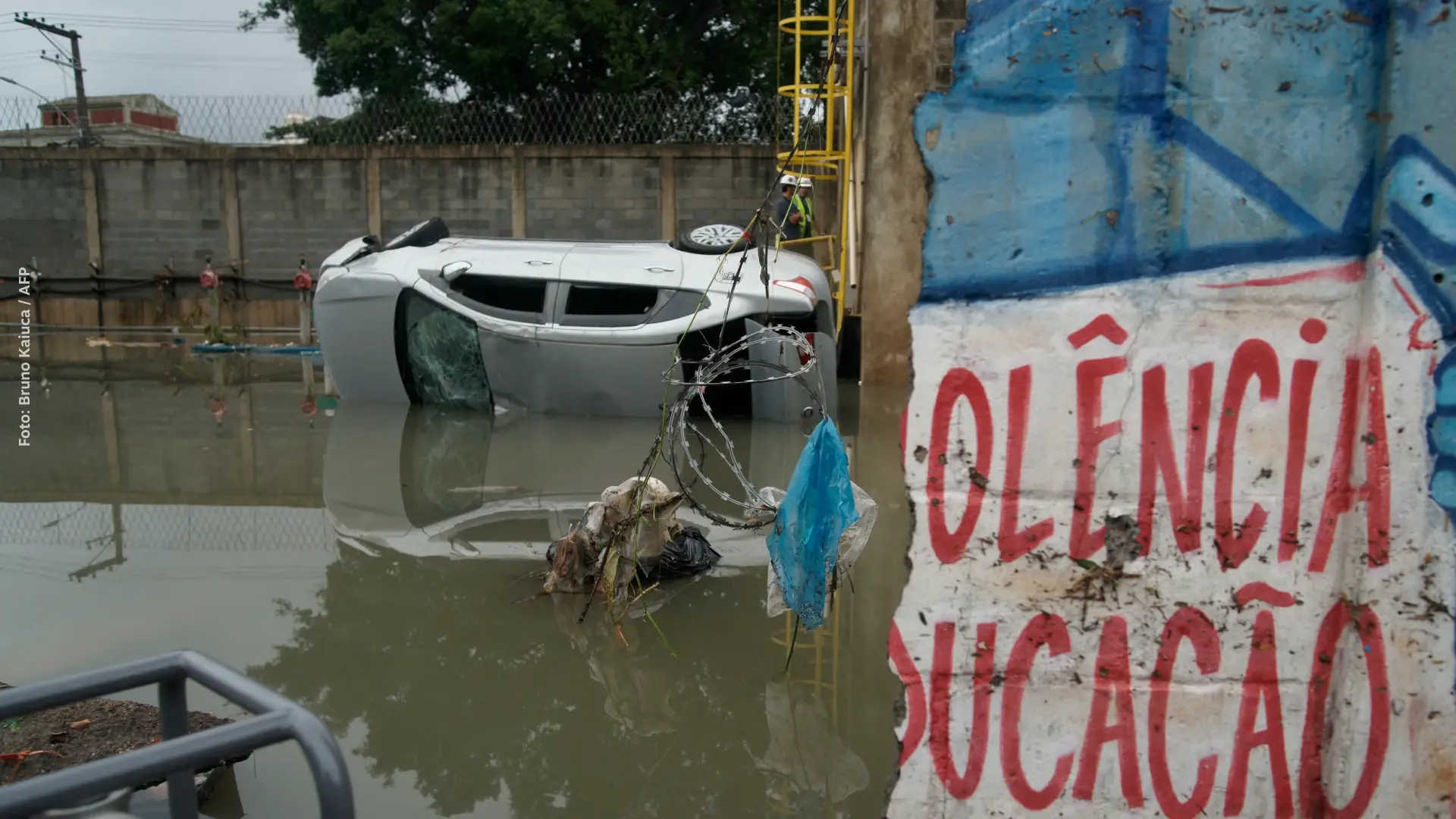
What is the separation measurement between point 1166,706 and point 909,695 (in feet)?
1.77

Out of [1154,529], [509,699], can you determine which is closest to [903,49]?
[509,699]

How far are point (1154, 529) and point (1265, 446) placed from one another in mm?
281

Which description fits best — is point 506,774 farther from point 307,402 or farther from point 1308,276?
point 307,402

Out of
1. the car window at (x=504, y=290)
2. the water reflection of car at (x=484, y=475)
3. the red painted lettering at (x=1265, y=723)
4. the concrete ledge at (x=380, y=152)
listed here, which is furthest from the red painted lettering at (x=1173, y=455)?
the concrete ledge at (x=380, y=152)

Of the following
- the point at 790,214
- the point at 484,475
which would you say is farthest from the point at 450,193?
the point at 484,475

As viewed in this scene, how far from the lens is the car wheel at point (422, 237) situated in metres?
9.65

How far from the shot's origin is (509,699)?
12.4 feet

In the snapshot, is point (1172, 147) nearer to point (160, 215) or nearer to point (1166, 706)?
point (1166, 706)

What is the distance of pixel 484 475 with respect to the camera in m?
7.09

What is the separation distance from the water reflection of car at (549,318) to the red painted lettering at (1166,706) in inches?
234

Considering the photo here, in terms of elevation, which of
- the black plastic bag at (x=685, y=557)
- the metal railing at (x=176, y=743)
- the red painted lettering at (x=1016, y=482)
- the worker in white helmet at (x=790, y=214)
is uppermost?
the worker in white helmet at (x=790, y=214)

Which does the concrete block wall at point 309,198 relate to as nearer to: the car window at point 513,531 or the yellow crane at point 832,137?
the yellow crane at point 832,137

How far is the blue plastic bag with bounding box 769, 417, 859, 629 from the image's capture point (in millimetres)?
3354

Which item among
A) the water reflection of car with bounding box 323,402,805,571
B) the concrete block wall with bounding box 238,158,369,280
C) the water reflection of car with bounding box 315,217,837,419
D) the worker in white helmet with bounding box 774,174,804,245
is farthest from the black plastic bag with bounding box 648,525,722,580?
the concrete block wall with bounding box 238,158,369,280
